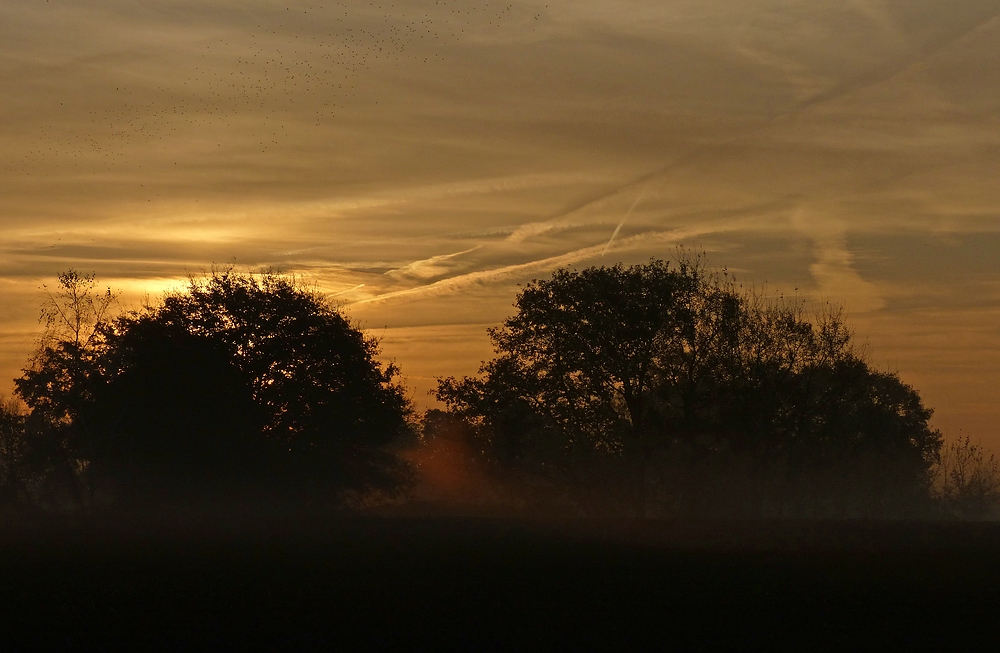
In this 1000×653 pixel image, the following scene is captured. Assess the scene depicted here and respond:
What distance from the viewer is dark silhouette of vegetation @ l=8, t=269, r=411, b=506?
227ft

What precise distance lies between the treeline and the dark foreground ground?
65.2ft

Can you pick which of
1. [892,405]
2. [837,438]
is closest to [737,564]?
[837,438]

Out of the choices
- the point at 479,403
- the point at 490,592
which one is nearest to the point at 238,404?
the point at 479,403

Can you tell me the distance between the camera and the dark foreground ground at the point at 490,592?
67.2ft

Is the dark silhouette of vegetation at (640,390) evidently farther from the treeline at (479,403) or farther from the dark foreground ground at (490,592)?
the dark foreground ground at (490,592)

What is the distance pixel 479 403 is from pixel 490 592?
51.7m

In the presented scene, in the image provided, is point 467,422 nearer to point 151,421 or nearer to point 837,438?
point 151,421

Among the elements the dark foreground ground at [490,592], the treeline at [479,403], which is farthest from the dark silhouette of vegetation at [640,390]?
the dark foreground ground at [490,592]

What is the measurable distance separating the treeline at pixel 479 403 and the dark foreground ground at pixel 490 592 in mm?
19882

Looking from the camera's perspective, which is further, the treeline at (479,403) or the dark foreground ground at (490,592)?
the treeline at (479,403)

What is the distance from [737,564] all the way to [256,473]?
41.2 metres

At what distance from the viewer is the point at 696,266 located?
80.1 m

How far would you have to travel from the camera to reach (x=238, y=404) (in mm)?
71000

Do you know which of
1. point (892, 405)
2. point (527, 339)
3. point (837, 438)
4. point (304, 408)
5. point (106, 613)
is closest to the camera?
point (106, 613)
